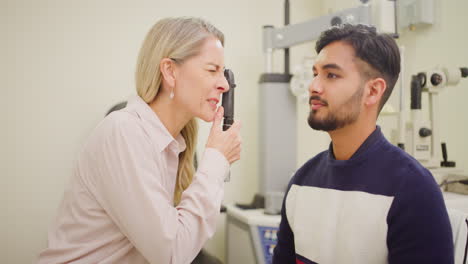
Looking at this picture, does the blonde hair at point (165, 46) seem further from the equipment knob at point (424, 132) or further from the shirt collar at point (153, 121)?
the equipment knob at point (424, 132)

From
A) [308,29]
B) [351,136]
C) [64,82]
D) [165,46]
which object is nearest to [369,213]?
[351,136]

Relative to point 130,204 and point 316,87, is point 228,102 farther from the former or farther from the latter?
point 130,204

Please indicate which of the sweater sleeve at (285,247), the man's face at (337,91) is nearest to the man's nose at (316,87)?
the man's face at (337,91)

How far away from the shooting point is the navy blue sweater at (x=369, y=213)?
0.89 meters

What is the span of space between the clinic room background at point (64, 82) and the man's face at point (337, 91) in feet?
2.97

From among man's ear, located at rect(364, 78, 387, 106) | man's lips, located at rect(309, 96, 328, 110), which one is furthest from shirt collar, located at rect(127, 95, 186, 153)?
man's ear, located at rect(364, 78, 387, 106)

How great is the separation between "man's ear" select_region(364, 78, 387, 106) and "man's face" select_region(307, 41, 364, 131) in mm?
22

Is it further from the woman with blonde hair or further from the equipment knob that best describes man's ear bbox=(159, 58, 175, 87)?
the equipment knob

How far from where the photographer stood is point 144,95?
3.75 ft

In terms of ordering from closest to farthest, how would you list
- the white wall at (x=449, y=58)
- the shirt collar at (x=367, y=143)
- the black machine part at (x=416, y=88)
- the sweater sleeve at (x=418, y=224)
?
the sweater sleeve at (x=418, y=224)
the shirt collar at (x=367, y=143)
the black machine part at (x=416, y=88)
the white wall at (x=449, y=58)

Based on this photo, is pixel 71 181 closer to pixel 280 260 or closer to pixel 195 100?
pixel 195 100

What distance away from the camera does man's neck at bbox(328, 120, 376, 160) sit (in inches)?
43.5

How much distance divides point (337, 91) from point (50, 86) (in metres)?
1.59

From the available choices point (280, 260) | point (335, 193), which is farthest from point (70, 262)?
point (335, 193)
